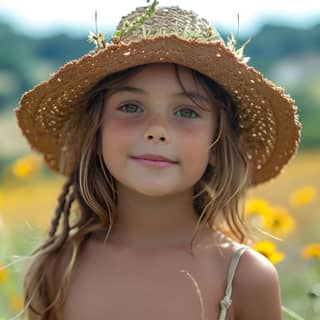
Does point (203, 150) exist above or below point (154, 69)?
below

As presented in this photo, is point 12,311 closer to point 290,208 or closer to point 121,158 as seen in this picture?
point 121,158

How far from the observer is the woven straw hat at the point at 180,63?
285 centimetres

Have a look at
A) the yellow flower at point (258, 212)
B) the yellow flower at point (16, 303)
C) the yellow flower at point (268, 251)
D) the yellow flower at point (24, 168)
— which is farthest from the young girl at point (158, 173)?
the yellow flower at point (24, 168)

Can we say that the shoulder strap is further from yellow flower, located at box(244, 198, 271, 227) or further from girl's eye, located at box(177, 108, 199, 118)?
yellow flower, located at box(244, 198, 271, 227)

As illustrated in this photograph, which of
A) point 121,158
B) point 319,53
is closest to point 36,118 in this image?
point 121,158

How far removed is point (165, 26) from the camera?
2984 mm

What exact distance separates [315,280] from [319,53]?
11287 millimetres

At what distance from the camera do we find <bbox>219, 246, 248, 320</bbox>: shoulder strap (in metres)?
2.92

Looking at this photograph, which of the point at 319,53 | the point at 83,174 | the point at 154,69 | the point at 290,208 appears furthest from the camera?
the point at 319,53

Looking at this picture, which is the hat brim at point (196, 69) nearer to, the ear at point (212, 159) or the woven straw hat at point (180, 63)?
the woven straw hat at point (180, 63)

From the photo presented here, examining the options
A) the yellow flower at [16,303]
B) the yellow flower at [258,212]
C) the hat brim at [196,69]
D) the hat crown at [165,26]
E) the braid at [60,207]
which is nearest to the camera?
the hat brim at [196,69]

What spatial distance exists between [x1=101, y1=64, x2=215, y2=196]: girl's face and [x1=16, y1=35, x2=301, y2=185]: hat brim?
63 mm

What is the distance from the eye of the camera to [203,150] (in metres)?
2.95

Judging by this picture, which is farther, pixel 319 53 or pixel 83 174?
pixel 319 53
